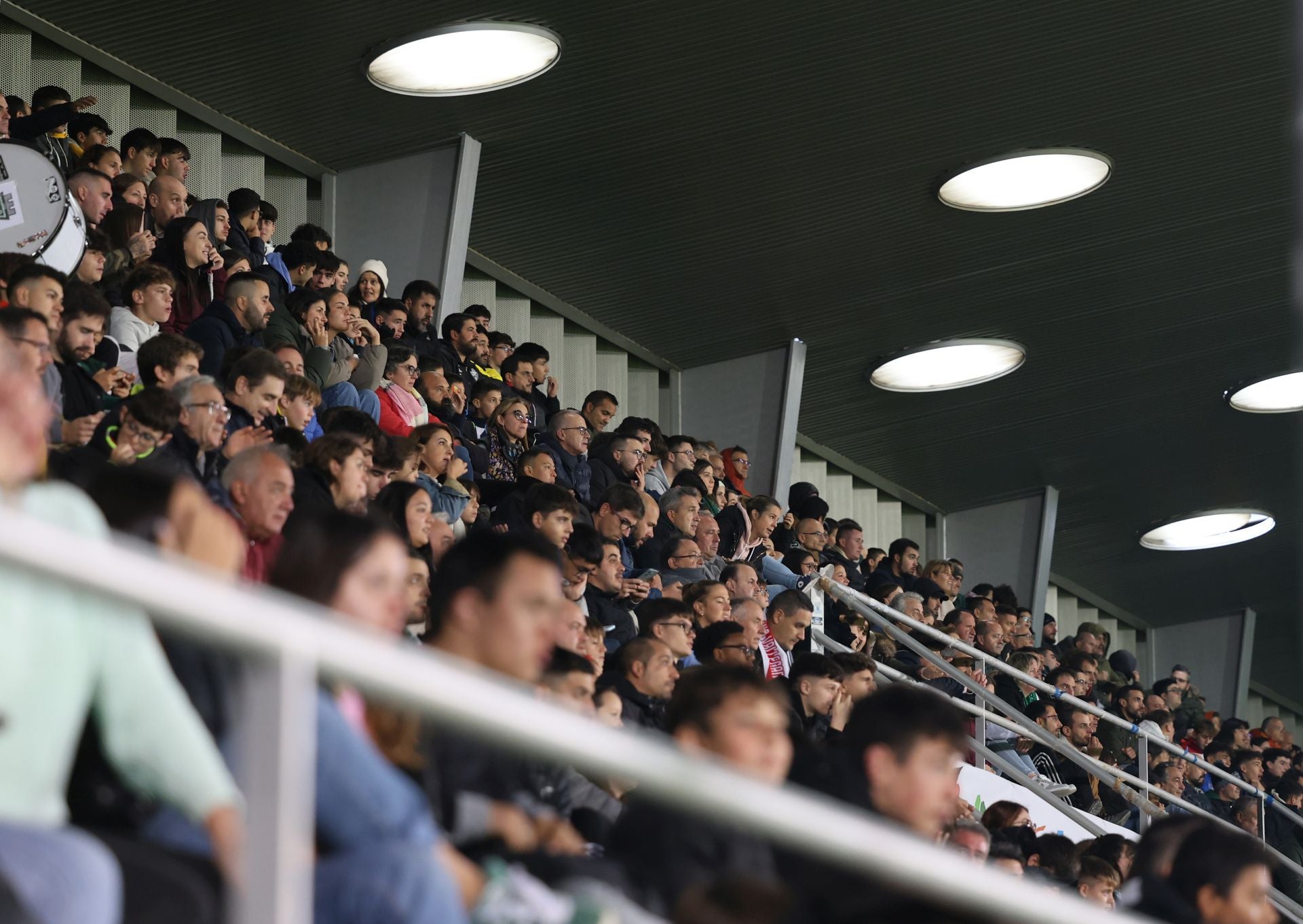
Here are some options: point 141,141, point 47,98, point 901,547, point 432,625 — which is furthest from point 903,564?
point 432,625

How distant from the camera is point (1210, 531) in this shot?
19625mm

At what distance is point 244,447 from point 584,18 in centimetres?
489

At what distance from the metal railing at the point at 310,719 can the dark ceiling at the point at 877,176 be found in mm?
8748

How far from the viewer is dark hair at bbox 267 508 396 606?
272 cm

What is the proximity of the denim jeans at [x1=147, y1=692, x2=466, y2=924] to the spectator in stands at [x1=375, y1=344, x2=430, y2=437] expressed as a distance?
242 inches

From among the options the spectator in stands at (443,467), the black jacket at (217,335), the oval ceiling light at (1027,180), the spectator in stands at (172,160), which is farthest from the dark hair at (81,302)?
the oval ceiling light at (1027,180)

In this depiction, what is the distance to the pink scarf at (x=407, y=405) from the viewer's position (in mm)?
8680

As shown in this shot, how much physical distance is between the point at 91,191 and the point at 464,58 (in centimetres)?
332

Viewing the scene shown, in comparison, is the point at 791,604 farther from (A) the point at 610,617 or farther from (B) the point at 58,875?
(B) the point at 58,875

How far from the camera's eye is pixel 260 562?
5.09 m

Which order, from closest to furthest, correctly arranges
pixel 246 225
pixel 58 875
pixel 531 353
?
pixel 58 875 < pixel 246 225 < pixel 531 353

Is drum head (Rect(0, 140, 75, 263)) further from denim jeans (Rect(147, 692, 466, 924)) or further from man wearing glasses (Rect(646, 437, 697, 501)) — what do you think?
denim jeans (Rect(147, 692, 466, 924))

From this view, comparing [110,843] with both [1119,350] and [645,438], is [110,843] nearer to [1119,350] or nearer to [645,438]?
[645,438]

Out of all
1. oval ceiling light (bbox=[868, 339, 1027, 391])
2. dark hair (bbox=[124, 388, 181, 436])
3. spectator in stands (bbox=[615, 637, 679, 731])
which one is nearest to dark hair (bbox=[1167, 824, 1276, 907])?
spectator in stands (bbox=[615, 637, 679, 731])
